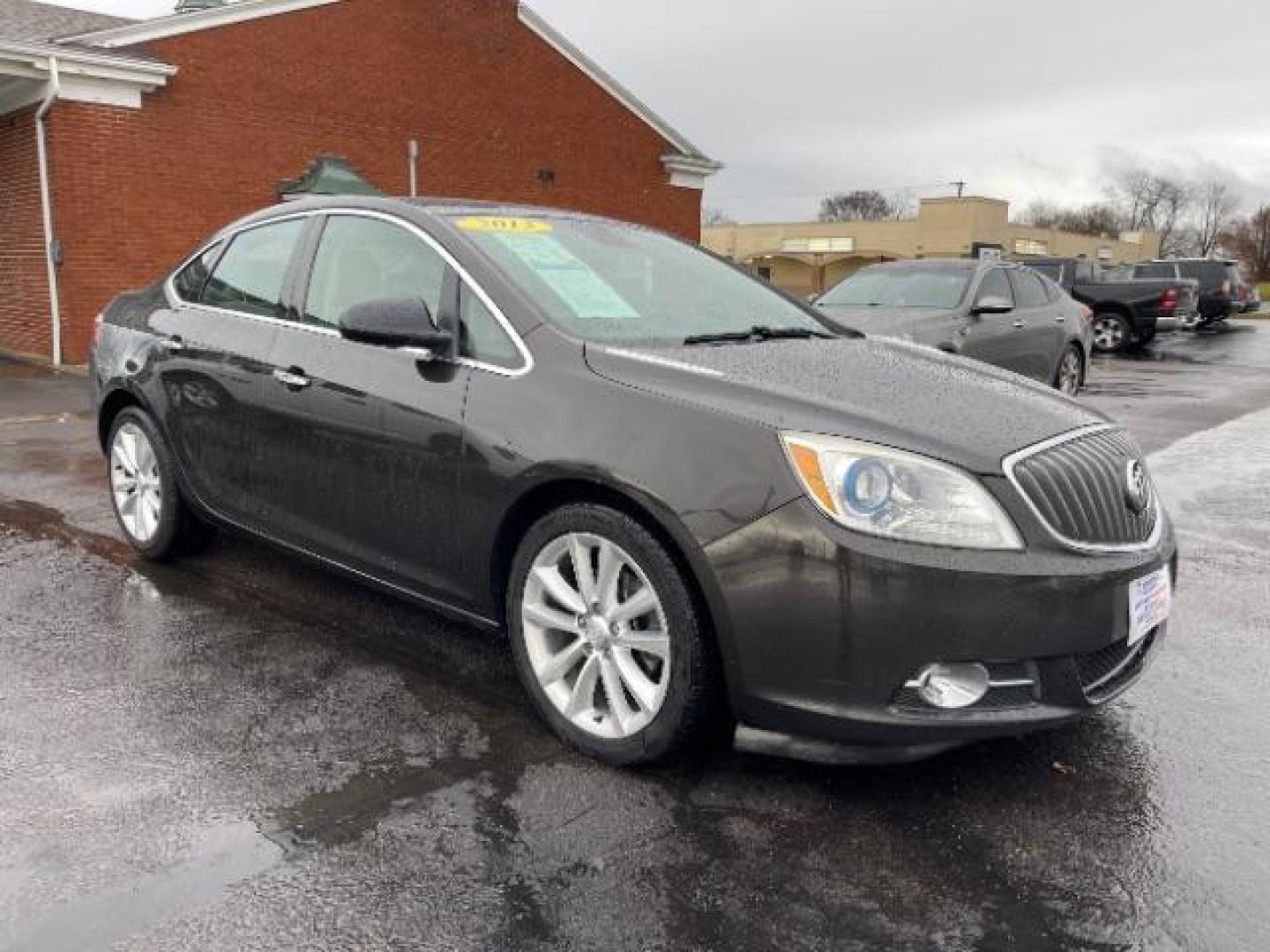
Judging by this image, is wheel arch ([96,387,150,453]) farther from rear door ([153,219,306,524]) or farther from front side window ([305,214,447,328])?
front side window ([305,214,447,328])

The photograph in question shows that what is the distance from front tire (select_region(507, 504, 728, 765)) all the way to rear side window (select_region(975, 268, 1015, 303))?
24.1 feet

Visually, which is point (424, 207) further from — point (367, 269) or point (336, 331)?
point (336, 331)

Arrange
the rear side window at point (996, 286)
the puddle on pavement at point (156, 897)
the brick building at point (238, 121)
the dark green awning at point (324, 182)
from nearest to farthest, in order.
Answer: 1. the puddle on pavement at point (156, 897)
2. the rear side window at point (996, 286)
3. the brick building at point (238, 121)
4. the dark green awning at point (324, 182)

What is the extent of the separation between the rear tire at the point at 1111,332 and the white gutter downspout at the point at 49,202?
17.2 metres

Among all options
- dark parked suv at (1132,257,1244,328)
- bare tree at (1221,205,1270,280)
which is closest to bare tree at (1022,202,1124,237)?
bare tree at (1221,205,1270,280)

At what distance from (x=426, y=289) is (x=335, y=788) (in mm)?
1630

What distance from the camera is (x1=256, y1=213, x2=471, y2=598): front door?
3.36 meters

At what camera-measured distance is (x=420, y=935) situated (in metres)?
2.29

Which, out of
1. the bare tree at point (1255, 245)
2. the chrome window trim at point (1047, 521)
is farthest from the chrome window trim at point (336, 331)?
the bare tree at point (1255, 245)

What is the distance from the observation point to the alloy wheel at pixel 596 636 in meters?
2.91

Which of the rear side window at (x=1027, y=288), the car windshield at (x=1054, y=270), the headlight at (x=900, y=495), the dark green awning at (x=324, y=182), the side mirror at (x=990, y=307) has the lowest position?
the headlight at (x=900, y=495)

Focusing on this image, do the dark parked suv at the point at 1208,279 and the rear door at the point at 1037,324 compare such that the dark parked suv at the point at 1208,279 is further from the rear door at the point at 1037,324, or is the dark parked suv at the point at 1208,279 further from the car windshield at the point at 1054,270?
the rear door at the point at 1037,324

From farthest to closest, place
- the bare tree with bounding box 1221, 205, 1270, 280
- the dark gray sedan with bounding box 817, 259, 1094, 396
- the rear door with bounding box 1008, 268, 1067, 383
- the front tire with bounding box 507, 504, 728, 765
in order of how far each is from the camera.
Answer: the bare tree with bounding box 1221, 205, 1270, 280
the rear door with bounding box 1008, 268, 1067, 383
the dark gray sedan with bounding box 817, 259, 1094, 396
the front tire with bounding box 507, 504, 728, 765

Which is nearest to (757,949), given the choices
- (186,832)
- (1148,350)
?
(186,832)
